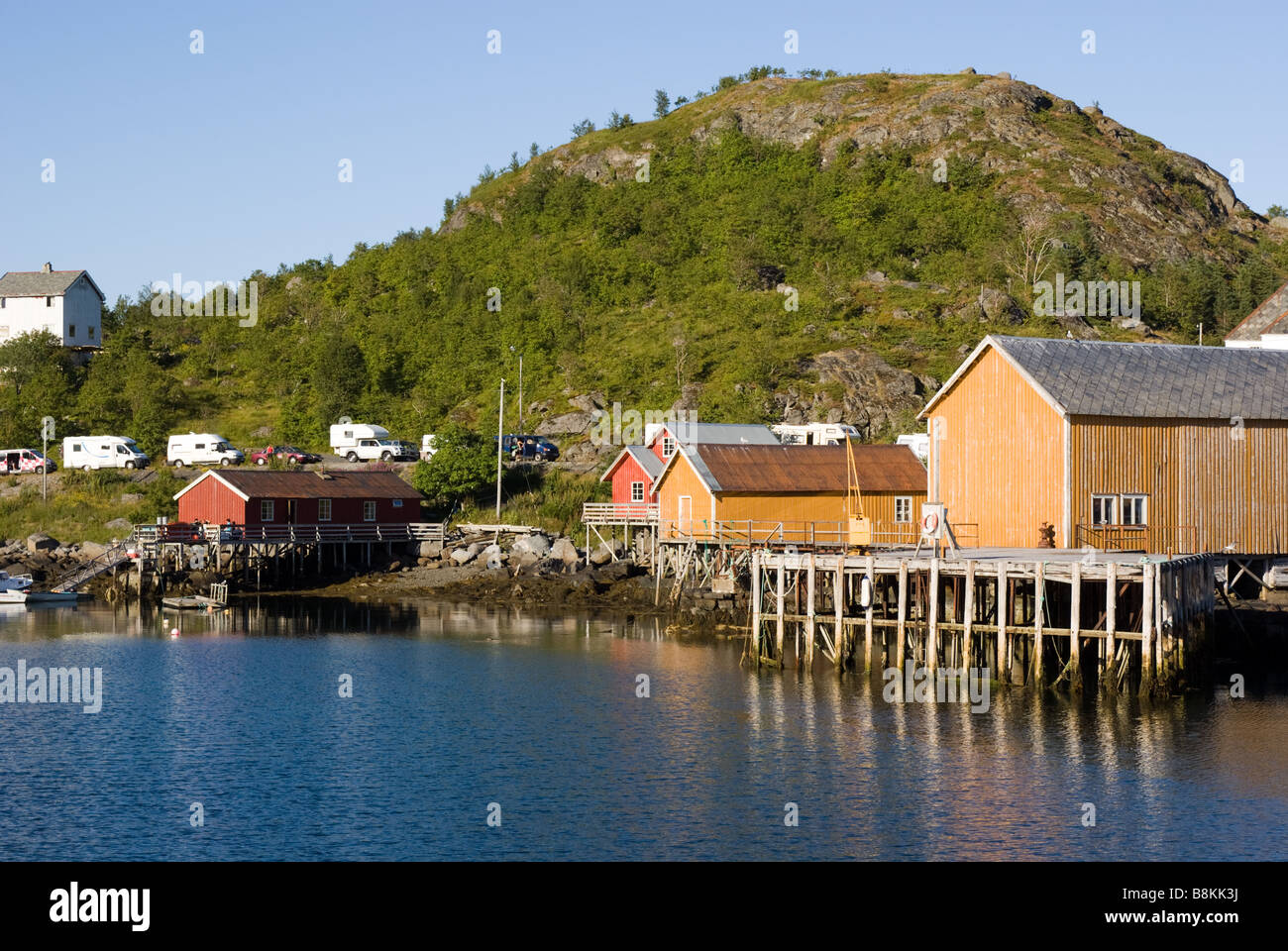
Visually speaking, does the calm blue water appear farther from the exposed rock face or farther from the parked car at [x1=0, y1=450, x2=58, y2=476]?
the parked car at [x1=0, y1=450, x2=58, y2=476]

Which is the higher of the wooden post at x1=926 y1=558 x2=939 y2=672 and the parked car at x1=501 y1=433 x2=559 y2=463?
the parked car at x1=501 y1=433 x2=559 y2=463

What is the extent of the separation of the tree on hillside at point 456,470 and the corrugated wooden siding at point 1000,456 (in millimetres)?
35449

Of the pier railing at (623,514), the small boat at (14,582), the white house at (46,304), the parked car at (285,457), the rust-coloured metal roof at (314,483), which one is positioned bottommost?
the small boat at (14,582)

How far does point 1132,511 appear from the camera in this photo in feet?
153

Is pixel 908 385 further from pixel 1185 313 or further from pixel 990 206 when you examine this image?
pixel 990 206

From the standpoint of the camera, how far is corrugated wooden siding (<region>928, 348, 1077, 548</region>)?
46469 millimetres

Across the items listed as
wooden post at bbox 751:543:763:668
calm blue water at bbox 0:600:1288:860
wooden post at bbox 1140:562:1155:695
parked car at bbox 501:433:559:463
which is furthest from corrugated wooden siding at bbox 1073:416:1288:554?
A: parked car at bbox 501:433:559:463

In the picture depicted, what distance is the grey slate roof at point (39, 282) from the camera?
116938 millimetres

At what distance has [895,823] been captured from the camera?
93.1ft

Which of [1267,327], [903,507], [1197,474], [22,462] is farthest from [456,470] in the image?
[1197,474]

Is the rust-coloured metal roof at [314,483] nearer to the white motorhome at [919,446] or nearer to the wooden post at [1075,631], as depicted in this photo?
the white motorhome at [919,446]

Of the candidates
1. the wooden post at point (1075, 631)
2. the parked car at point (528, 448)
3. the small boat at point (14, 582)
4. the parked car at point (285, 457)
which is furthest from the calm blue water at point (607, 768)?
the parked car at point (285, 457)

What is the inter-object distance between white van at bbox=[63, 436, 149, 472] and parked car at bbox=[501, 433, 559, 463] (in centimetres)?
2460
